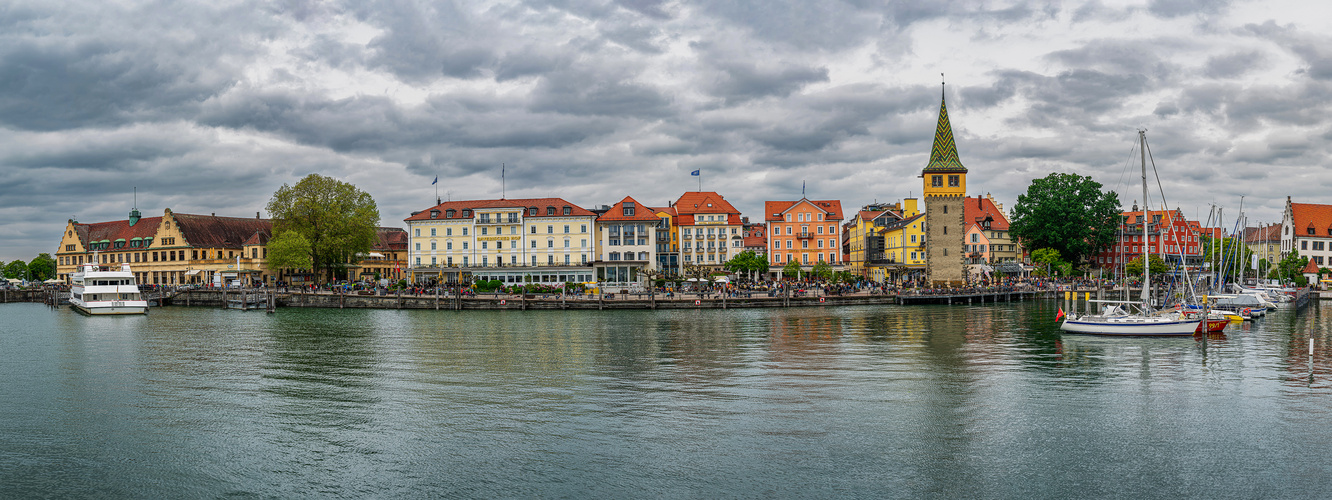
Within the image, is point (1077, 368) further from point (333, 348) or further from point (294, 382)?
→ point (333, 348)

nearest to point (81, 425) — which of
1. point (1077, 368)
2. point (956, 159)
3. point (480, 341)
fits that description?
point (480, 341)

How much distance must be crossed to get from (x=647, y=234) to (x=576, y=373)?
56.6 metres

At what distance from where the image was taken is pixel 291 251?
248 ft

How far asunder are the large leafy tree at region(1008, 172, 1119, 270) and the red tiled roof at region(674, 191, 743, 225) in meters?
32.2

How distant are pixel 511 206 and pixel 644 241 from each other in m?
13.8

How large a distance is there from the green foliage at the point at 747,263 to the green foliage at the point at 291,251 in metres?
39.7

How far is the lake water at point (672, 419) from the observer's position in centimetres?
1689

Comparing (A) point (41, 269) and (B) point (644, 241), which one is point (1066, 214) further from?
(A) point (41, 269)

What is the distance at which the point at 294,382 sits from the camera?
2831 cm

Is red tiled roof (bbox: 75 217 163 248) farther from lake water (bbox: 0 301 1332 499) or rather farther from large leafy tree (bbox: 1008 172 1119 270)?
large leafy tree (bbox: 1008 172 1119 270)

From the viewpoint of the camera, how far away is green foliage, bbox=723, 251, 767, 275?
84.8 m

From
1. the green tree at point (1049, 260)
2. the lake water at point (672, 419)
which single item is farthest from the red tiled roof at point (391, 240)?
the green tree at point (1049, 260)

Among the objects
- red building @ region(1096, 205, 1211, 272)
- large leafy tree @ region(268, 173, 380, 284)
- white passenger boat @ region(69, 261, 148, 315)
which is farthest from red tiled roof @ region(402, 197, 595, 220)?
red building @ region(1096, 205, 1211, 272)

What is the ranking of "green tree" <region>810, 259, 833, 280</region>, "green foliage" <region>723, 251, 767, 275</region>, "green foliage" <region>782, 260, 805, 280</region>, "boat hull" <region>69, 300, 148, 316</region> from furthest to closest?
"green foliage" <region>782, 260, 805, 280</region> → "green tree" <region>810, 259, 833, 280</region> → "green foliage" <region>723, 251, 767, 275</region> → "boat hull" <region>69, 300, 148, 316</region>
